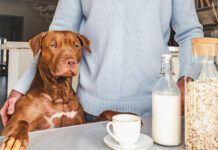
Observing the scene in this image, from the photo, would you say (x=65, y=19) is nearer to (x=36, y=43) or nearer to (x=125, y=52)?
(x=36, y=43)

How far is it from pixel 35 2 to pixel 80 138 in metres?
9.56

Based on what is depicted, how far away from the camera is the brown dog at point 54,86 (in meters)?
0.95

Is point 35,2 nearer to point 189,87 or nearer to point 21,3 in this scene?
point 21,3

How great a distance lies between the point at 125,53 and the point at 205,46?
1.28 ft

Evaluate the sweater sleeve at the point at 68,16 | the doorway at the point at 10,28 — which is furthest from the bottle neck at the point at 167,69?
the doorway at the point at 10,28

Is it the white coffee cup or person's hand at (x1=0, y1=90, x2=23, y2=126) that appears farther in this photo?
person's hand at (x1=0, y1=90, x2=23, y2=126)

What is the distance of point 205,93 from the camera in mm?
543

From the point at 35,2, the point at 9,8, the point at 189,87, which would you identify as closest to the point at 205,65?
the point at 189,87

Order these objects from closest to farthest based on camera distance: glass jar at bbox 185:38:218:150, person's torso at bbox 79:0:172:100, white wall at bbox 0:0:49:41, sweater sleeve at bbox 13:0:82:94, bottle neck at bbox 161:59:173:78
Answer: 1. glass jar at bbox 185:38:218:150
2. bottle neck at bbox 161:59:173:78
3. person's torso at bbox 79:0:172:100
4. sweater sleeve at bbox 13:0:82:94
5. white wall at bbox 0:0:49:41

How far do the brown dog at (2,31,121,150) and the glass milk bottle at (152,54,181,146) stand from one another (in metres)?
0.39

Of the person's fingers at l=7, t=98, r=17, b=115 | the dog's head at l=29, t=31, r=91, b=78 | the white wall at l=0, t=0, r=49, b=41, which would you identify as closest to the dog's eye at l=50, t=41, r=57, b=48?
the dog's head at l=29, t=31, r=91, b=78

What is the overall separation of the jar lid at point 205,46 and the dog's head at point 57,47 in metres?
0.47

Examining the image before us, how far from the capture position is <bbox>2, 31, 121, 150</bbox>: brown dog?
0.95 m

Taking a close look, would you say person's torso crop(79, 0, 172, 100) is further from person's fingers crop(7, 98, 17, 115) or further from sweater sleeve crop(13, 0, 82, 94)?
person's fingers crop(7, 98, 17, 115)
